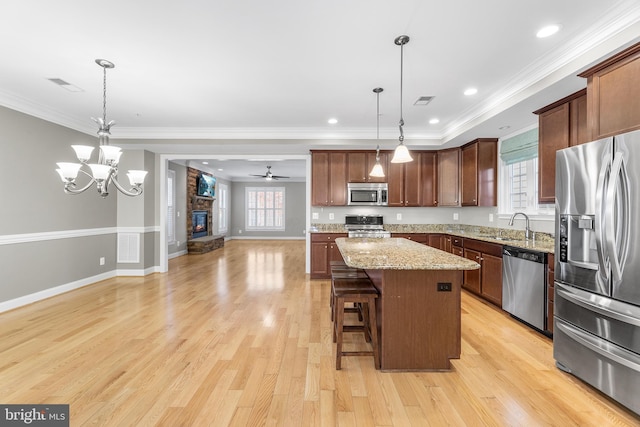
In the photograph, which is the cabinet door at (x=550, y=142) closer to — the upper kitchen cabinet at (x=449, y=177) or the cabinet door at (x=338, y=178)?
the upper kitchen cabinet at (x=449, y=177)

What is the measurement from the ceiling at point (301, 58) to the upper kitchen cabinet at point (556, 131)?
14cm

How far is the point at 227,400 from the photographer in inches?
76.5

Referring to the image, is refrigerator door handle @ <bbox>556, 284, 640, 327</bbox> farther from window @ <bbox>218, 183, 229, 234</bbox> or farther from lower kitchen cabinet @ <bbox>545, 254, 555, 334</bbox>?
window @ <bbox>218, 183, 229, 234</bbox>

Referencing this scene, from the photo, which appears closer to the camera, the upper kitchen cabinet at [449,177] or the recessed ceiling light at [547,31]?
the recessed ceiling light at [547,31]

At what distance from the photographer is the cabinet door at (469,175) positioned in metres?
4.89

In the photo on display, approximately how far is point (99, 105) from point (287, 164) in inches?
203

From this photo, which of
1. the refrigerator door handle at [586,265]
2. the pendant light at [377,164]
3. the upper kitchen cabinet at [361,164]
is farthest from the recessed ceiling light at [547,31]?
the upper kitchen cabinet at [361,164]

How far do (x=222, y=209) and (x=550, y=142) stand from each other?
1010 cm

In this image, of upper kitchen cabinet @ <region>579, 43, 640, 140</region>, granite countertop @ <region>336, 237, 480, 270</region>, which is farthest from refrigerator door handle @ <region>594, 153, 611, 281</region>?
granite countertop @ <region>336, 237, 480, 270</region>

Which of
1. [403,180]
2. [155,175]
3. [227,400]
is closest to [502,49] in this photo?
[403,180]

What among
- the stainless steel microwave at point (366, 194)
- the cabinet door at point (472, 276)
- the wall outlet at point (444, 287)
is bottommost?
the cabinet door at point (472, 276)

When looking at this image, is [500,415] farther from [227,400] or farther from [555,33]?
[555,33]

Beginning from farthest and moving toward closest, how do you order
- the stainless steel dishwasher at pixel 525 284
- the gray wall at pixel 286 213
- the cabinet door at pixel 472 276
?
1. the gray wall at pixel 286 213
2. the cabinet door at pixel 472 276
3. the stainless steel dishwasher at pixel 525 284

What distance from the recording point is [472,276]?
4309 mm
